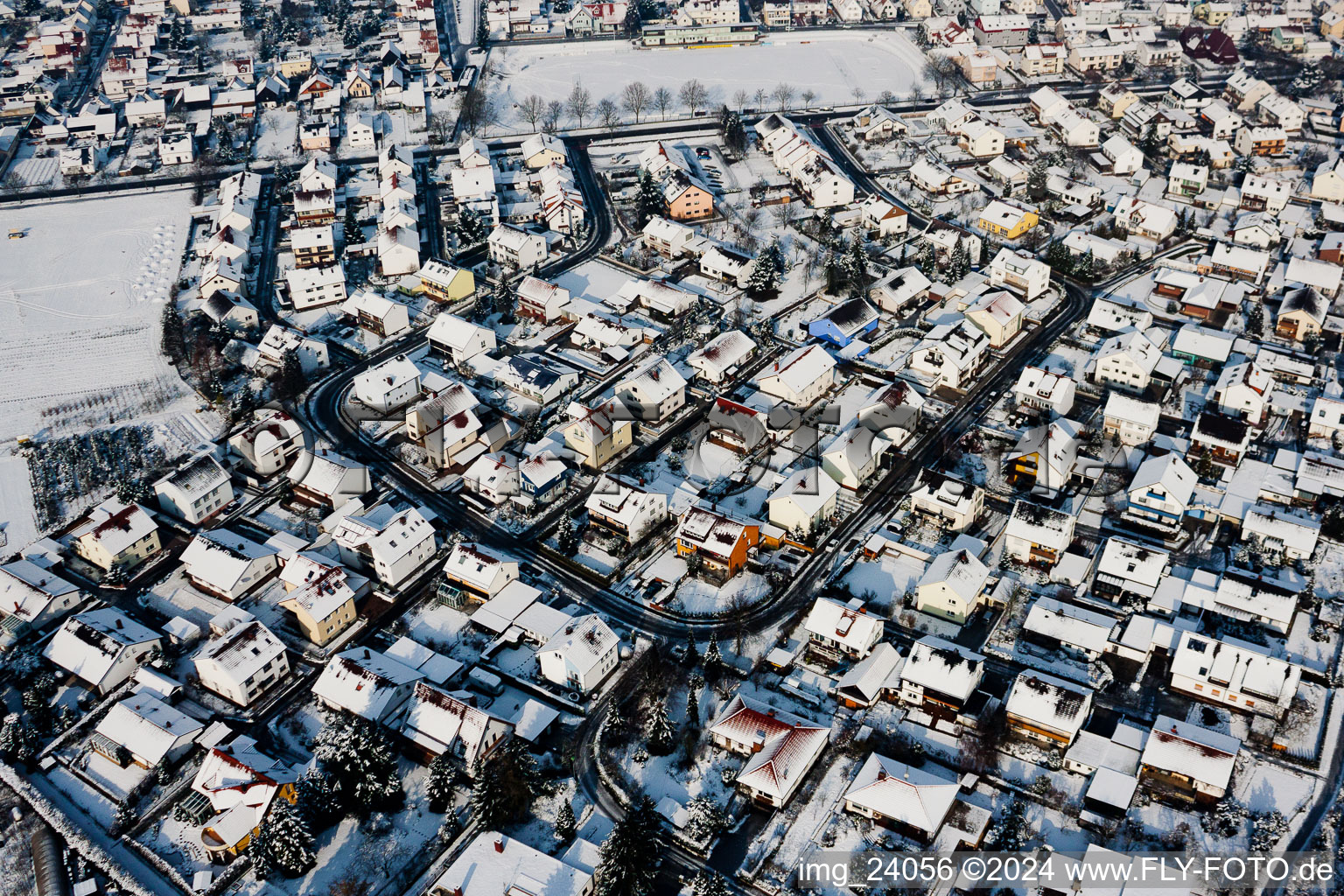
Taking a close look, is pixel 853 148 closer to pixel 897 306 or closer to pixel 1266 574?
pixel 897 306

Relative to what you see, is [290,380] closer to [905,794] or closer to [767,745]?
[767,745]

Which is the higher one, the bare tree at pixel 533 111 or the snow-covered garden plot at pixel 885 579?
the bare tree at pixel 533 111

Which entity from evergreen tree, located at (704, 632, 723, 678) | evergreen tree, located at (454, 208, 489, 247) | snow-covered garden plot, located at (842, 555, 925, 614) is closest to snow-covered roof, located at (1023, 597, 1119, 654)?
snow-covered garden plot, located at (842, 555, 925, 614)

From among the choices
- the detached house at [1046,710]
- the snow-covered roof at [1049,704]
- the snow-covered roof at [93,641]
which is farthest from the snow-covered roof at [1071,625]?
the snow-covered roof at [93,641]

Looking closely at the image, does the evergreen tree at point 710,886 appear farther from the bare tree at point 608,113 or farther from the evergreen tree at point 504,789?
the bare tree at point 608,113

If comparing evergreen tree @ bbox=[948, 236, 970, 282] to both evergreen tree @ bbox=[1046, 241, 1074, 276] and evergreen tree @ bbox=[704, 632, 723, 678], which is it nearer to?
evergreen tree @ bbox=[1046, 241, 1074, 276]

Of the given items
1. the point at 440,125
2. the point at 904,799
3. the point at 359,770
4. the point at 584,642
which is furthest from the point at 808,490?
the point at 440,125

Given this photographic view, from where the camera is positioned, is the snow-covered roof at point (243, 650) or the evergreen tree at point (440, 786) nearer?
the evergreen tree at point (440, 786)
